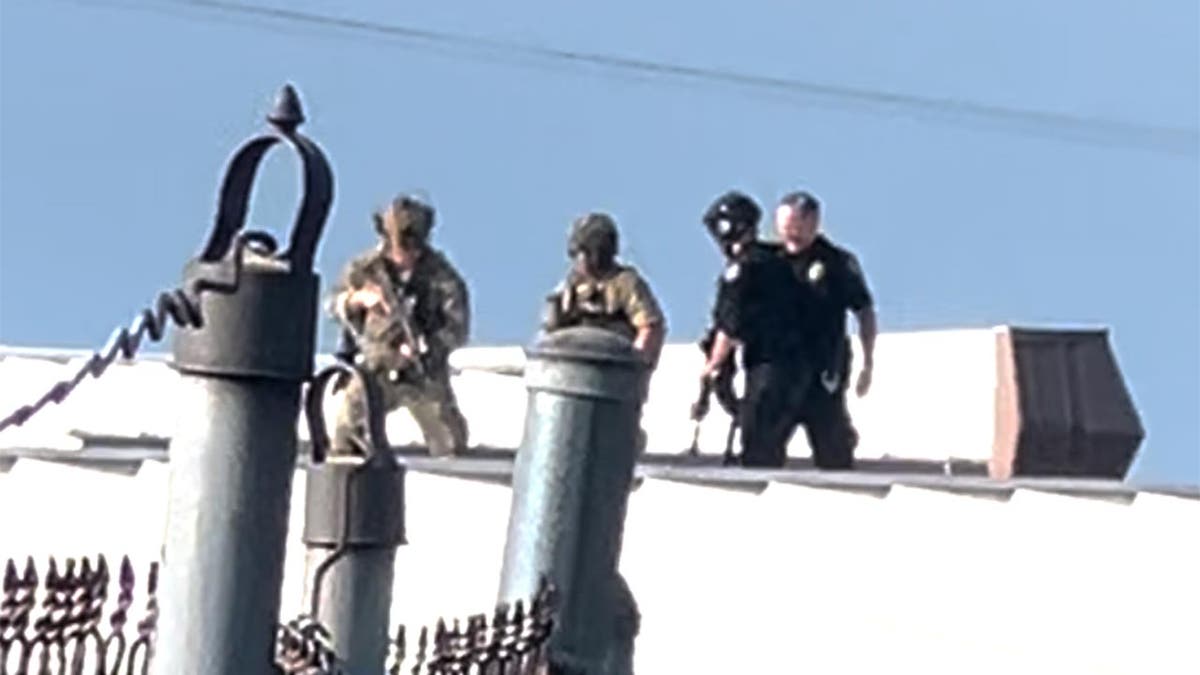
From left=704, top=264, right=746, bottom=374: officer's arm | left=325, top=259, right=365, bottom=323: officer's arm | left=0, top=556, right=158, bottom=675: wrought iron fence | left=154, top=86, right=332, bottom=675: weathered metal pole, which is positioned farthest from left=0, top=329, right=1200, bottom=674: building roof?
left=154, top=86, right=332, bottom=675: weathered metal pole

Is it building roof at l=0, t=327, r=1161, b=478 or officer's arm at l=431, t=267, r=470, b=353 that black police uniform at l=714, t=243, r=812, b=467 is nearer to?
officer's arm at l=431, t=267, r=470, b=353

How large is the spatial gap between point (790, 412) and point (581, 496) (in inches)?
432

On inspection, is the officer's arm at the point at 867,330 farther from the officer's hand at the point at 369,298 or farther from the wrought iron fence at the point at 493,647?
the wrought iron fence at the point at 493,647

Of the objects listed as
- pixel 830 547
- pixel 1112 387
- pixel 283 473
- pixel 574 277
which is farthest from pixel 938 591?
pixel 283 473

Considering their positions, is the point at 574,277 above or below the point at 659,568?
above

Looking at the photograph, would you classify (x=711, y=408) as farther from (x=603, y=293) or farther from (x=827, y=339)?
(x=603, y=293)

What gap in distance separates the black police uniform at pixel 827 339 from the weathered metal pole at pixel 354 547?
11.2 m

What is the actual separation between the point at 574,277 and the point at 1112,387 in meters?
7.22

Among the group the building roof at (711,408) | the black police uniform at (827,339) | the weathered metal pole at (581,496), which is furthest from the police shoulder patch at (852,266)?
the weathered metal pole at (581,496)

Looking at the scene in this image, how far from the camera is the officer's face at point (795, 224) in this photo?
16.9 meters

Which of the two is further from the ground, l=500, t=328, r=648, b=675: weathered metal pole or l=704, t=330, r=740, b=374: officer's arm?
l=704, t=330, r=740, b=374: officer's arm

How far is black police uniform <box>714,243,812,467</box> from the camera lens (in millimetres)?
17078

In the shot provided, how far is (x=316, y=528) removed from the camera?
584 cm

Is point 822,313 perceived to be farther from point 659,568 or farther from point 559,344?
point 559,344
